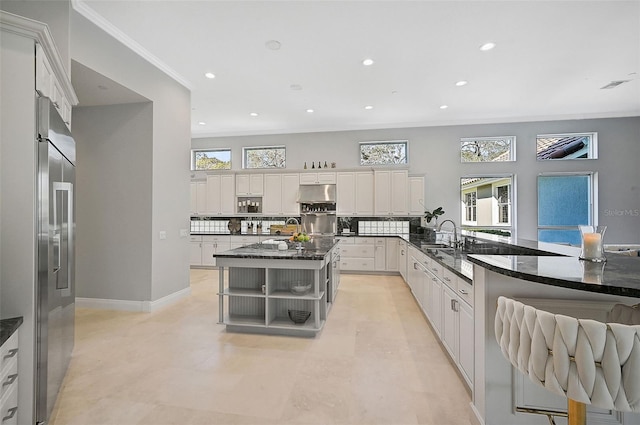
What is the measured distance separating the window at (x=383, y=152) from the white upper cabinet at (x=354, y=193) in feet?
1.96

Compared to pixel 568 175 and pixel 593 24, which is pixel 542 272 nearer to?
pixel 593 24

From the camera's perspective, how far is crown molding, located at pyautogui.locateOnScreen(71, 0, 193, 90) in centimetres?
297

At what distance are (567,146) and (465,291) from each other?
646 centimetres

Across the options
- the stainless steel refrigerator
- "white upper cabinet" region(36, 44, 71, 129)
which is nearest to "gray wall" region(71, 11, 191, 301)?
"white upper cabinet" region(36, 44, 71, 129)

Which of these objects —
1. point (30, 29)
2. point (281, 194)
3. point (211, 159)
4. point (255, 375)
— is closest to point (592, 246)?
point (255, 375)

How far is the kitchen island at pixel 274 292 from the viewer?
3.12 m

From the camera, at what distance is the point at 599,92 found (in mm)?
5090

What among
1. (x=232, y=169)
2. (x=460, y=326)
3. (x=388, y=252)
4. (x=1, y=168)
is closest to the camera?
(x=1, y=168)

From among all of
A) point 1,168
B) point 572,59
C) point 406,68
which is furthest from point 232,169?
point 572,59

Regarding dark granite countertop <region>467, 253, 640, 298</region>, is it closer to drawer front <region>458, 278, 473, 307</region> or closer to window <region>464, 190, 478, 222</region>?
drawer front <region>458, 278, 473, 307</region>

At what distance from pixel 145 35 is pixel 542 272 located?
4.48m

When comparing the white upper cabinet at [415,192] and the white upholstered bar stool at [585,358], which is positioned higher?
the white upper cabinet at [415,192]

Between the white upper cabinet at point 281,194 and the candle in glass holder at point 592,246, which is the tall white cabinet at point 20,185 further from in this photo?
the white upper cabinet at point 281,194

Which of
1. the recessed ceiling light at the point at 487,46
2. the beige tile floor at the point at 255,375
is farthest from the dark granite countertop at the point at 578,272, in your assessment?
the recessed ceiling light at the point at 487,46
